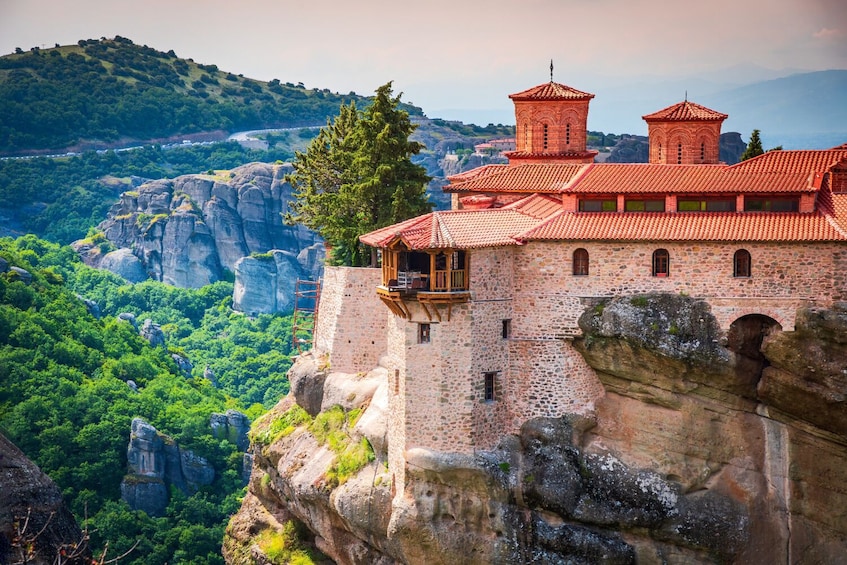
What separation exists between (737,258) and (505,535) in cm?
1204

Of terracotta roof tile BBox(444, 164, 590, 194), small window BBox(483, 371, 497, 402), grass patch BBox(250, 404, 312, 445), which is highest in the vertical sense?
terracotta roof tile BBox(444, 164, 590, 194)

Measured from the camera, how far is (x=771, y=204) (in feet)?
168

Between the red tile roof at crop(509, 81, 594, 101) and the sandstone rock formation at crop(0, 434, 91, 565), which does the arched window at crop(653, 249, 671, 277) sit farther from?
the sandstone rock formation at crop(0, 434, 91, 565)

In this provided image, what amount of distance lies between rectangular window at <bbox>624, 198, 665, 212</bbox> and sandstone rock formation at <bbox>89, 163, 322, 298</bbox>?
11129 cm

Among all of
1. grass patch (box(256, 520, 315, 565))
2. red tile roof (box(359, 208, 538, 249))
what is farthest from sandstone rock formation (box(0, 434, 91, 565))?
red tile roof (box(359, 208, 538, 249))

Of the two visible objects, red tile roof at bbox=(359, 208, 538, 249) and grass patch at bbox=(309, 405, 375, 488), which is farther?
grass patch at bbox=(309, 405, 375, 488)

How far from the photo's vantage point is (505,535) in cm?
5194

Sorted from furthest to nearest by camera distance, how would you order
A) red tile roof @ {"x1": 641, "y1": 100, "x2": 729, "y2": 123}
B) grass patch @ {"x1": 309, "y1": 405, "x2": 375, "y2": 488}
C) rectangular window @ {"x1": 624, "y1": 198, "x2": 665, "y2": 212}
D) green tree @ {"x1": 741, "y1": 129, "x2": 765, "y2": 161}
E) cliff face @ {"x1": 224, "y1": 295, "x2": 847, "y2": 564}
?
green tree @ {"x1": 741, "y1": 129, "x2": 765, "y2": 161} < red tile roof @ {"x1": 641, "y1": 100, "x2": 729, "y2": 123} < grass patch @ {"x1": 309, "y1": 405, "x2": 375, "y2": 488} < rectangular window @ {"x1": 624, "y1": 198, "x2": 665, "y2": 212} < cliff face @ {"x1": 224, "y1": 295, "x2": 847, "y2": 564}

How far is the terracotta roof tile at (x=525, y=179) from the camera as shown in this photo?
58.7 meters

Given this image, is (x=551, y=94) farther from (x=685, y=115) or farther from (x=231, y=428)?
(x=231, y=428)

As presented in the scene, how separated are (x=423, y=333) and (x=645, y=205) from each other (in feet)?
28.7

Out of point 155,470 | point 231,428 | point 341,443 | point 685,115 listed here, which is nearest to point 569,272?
point 341,443

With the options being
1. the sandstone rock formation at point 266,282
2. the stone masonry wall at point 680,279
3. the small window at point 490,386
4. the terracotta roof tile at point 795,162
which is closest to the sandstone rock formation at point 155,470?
the small window at point 490,386

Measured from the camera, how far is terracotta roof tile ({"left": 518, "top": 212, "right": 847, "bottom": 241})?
163ft
